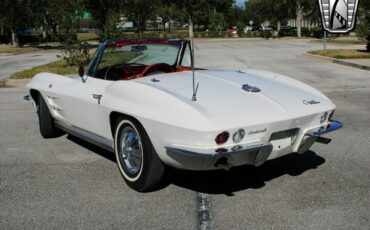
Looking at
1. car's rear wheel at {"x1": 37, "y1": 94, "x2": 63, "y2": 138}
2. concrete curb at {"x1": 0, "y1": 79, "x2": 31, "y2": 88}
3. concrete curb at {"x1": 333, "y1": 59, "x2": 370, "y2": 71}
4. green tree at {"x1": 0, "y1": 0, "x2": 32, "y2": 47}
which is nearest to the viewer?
car's rear wheel at {"x1": 37, "y1": 94, "x2": 63, "y2": 138}

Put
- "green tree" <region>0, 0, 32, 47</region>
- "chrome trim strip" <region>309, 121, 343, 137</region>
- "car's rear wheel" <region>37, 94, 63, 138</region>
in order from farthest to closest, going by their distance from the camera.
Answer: "green tree" <region>0, 0, 32, 47</region> → "car's rear wheel" <region>37, 94, 63, 138</region> → "chrome trim strip" <region>309, 121, 343, 137</region>

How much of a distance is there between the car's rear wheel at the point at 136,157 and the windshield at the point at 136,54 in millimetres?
1062

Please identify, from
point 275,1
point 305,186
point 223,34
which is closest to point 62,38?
point 305,186

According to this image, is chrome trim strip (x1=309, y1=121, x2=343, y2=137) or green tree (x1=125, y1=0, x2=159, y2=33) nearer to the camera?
chrome trim strip (x1=309, y1=121, x2=343, y2=137)

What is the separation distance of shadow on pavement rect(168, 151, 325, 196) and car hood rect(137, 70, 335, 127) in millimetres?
828

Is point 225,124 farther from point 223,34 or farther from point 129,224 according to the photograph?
point 223,34

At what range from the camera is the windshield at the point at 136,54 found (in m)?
5.21

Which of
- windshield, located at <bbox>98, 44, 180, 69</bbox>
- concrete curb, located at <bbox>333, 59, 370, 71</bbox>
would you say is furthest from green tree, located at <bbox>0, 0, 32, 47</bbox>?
windshield, located at <bbox>98, 44, 180, 69</bbox>

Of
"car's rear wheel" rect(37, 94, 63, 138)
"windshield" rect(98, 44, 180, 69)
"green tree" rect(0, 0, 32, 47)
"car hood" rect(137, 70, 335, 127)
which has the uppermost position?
"green tree" rect(0, 0, 32, 47)

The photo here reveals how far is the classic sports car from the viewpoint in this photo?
146 inches

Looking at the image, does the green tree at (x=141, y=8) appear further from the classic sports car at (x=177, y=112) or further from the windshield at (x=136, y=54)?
the classic sports car at (x=177, y=112)

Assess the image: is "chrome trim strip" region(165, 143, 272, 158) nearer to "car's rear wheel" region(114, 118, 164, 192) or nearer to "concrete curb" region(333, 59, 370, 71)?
"car's rear wheel" region(114, 118, 164, 192)

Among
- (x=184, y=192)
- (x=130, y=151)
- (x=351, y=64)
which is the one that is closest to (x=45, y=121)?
(x=130, y=151)

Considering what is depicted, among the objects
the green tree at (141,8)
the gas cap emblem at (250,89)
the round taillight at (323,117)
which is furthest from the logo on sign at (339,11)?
the green tree at (141,8)
